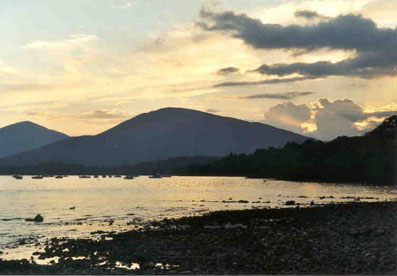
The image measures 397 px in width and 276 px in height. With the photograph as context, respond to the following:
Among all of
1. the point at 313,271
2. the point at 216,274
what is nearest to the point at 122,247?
the point at 216,274

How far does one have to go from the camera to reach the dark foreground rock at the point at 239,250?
23.7 metres

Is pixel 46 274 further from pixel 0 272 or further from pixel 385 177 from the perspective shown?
pixel 385 177

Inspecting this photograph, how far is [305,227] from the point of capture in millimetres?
39344

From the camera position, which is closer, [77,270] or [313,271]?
[313,271]

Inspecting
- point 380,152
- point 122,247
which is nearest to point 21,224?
point 122,247

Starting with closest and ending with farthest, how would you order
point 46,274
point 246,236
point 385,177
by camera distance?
point 46,274
point 246,236
point 385,177

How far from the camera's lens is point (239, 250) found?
29.3 metres

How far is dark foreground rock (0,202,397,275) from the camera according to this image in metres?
23.7

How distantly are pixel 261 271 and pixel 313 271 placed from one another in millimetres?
2406

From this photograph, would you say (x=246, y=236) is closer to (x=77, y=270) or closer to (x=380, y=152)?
(x=77, y=270)

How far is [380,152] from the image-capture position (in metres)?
190

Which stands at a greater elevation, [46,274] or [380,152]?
[380,152]

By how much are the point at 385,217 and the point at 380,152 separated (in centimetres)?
15511

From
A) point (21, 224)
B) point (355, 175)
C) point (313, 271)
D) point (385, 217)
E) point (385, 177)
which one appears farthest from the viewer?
point (355, 175)
